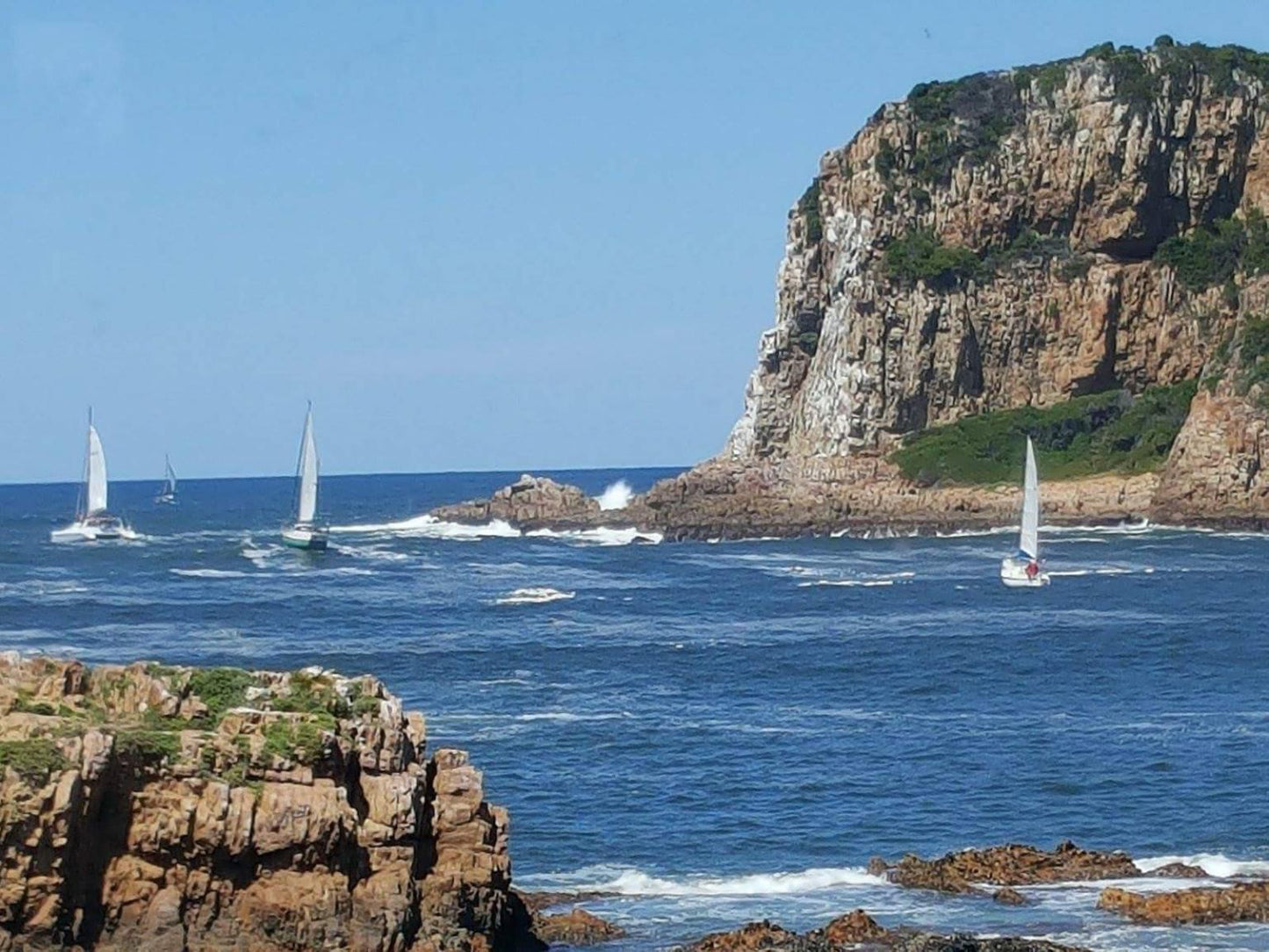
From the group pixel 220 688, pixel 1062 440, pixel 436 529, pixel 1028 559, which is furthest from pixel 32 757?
pixel 436 529

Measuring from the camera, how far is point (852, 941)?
31938 millimetres

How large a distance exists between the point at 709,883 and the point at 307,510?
10099 cm

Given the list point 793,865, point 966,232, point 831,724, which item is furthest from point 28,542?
point 793,865

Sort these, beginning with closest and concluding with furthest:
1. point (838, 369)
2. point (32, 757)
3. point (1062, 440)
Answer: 1. point (32, 757)
2. point (1062, 440)
3. point (838, 369)

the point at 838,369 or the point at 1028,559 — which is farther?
the point at 838,369

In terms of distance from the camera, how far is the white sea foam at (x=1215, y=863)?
1457 inches

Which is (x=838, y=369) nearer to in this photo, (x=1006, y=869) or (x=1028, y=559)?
(x=1028, y=559)

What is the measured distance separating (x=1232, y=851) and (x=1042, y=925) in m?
7.18

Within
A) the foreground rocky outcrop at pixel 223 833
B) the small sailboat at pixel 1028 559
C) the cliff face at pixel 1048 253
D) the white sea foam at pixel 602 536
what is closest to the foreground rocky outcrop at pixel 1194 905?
the foreground rocky outcrop at pixel 223 833

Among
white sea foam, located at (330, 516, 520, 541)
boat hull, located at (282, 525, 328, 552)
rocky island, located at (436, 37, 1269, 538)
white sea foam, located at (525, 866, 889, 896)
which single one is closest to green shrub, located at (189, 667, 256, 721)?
white sea foam, located at (525, 866, 889, 896)

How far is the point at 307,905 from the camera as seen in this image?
27719 millimetres

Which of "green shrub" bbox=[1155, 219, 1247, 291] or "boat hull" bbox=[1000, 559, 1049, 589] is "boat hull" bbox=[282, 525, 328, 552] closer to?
"boat hull" bbox=[1000, 559, 1049, 589]

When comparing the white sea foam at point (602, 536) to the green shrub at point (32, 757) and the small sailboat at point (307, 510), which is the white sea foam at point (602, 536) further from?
the green shrub at point (32, 757)

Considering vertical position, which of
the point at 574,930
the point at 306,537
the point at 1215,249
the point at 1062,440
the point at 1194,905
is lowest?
the point at 574,930
